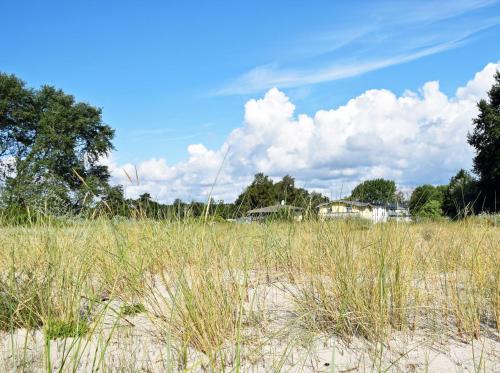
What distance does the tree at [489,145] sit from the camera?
91.3 feet

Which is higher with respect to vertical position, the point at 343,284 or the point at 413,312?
the point at 343,284

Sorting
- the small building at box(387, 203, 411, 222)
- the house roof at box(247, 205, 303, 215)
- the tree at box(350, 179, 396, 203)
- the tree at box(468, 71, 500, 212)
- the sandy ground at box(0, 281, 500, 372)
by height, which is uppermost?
the tree at box(468, 71, 500, 212)

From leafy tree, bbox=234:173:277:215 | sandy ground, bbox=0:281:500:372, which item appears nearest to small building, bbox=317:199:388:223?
leafy tree, bbox=234:173:277:215

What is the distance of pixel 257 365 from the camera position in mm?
2398

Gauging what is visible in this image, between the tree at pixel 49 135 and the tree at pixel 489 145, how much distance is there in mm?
23539

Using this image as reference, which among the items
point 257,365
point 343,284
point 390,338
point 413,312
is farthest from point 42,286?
point 413,312

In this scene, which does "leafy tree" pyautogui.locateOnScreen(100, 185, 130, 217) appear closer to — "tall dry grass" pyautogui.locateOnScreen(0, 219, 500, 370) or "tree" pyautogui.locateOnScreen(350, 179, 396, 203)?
"tall dry grass" pyautogui.locateOnScreen(0, 219, 500, 370)

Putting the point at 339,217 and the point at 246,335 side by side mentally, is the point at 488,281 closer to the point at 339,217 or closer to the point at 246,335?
the point at 339,217

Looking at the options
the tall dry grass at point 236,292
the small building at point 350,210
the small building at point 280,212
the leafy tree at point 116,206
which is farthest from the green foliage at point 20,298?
the small building at point 280,212

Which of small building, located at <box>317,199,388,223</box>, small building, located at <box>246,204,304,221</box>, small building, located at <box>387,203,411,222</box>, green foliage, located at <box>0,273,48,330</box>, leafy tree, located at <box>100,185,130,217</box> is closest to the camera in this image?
green foliage, located at <box>0,273,48,330</box>

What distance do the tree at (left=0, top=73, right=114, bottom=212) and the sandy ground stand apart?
26.7m

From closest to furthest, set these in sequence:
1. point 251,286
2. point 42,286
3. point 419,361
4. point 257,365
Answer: point 257,365, point 419,361, point 42,286, point 251,286

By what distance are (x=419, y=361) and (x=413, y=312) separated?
598mm

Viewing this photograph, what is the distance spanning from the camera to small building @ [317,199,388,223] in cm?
417
